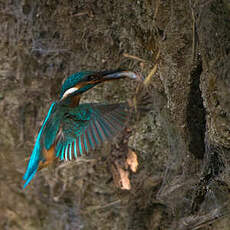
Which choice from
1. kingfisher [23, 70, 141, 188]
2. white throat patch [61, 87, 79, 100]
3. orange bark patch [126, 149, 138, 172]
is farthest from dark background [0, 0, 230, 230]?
white throat patch [61, 87, 79, 100]

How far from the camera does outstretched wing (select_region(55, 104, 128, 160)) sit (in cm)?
183

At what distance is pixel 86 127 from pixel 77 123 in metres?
0.06

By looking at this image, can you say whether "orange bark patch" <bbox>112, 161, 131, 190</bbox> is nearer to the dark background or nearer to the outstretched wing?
the dark background

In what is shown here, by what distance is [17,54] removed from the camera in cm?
264

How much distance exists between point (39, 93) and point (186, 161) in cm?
113

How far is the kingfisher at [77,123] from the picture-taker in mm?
1836

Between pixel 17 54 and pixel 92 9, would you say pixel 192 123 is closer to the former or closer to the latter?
pixel 92 9

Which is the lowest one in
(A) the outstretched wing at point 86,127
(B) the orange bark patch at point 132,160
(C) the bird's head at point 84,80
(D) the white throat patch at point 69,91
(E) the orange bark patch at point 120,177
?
(E) the orange bark patch at point 120,177

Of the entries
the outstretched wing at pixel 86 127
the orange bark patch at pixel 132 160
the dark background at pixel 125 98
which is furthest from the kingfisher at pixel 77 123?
the orange bark patch at pixel 132 160

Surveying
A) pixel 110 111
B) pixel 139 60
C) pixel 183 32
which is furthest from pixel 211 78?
pixel 139 60

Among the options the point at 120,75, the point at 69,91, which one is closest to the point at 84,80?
the point at 69,91

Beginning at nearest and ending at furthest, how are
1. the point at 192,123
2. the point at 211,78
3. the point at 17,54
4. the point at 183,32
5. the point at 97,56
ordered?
the point at 211,78
the point at 183,32
the point at 192,123
the point at 97,56
the point at 17,54

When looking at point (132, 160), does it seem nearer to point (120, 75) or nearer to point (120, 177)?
point (120, 177)

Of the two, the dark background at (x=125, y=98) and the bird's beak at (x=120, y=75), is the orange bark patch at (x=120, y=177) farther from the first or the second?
the bird's beak at (x=120, y=75)
